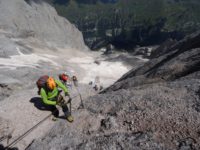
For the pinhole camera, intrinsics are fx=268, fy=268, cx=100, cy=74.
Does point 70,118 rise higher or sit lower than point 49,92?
lower

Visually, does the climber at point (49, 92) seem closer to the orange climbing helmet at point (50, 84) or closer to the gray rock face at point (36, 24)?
the orange climbing helmet at point (50, 84)

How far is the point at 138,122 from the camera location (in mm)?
7559

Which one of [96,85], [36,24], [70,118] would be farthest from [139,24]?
[70,118]

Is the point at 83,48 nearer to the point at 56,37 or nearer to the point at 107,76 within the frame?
the point at 56,37

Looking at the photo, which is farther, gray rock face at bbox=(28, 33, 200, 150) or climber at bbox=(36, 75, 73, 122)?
climber at bbox=(36, 75, 73, 122)

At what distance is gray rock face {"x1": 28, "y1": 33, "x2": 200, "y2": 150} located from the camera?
21.9ft

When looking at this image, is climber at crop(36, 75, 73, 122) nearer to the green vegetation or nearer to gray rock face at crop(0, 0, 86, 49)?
gray rock face at crop(0, 0, 86, 49)

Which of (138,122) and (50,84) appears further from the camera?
(50,84)

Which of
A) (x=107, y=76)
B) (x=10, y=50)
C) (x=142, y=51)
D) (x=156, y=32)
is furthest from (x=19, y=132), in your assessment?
(x=156, y=32)

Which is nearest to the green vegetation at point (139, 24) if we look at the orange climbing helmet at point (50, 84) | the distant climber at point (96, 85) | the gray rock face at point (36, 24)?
the gray rock face at point (36, 24)

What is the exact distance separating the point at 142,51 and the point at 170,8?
293 ft

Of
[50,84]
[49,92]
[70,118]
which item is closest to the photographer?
[70,118]

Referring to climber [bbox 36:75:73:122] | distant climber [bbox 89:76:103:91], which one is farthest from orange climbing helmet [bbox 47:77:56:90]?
distant climber [bbox 89:76:103:91]

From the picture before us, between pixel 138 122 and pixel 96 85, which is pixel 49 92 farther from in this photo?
pixel 96 85
